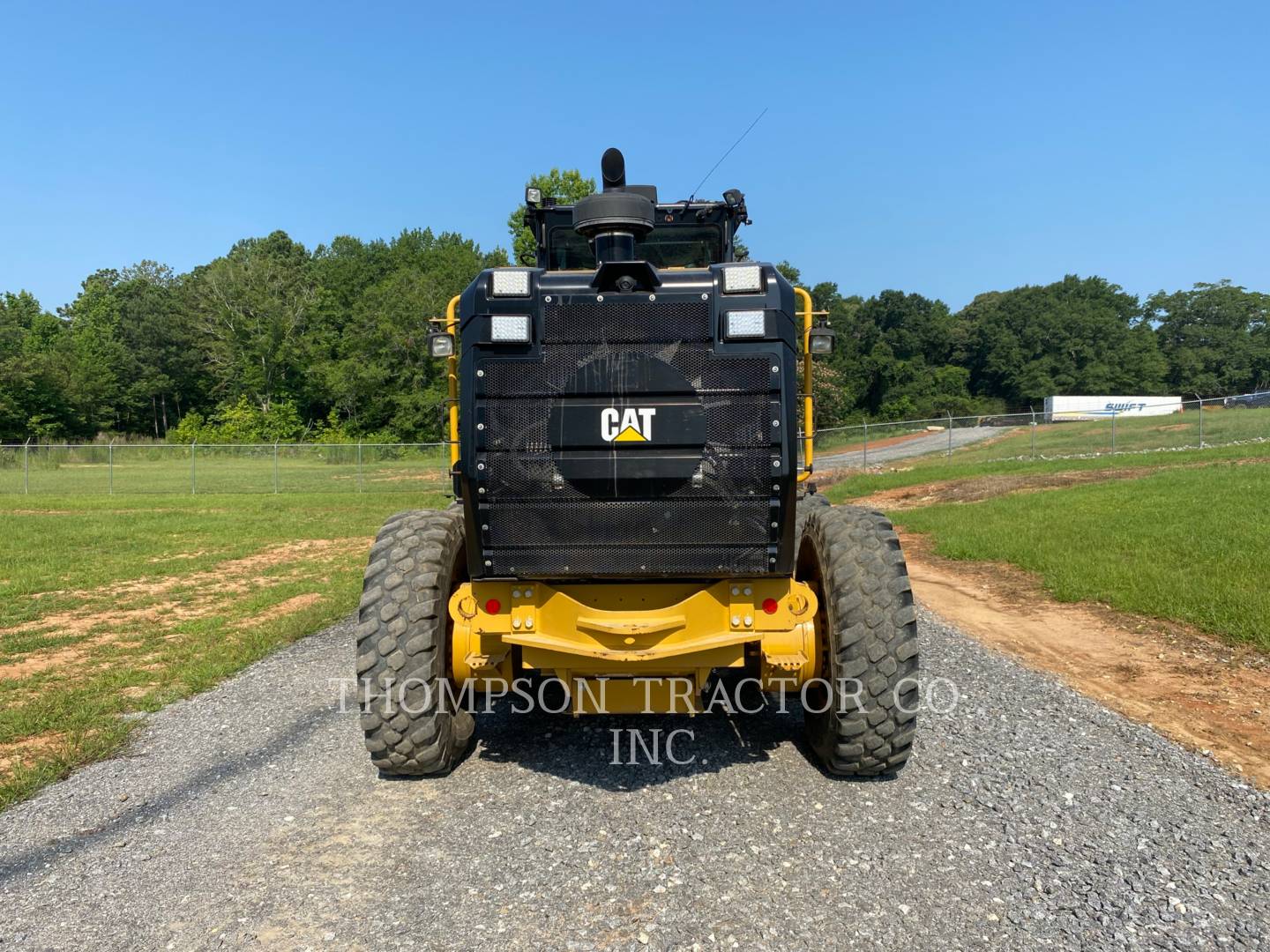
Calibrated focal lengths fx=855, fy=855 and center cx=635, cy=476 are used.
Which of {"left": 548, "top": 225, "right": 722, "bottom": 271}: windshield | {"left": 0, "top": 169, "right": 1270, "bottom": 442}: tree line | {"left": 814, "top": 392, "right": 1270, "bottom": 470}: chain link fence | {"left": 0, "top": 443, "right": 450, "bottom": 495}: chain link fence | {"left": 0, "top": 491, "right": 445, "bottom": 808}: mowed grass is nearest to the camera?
{"left": 0, "top": 491, "right": 445, "bottom": 808}: mowed grass

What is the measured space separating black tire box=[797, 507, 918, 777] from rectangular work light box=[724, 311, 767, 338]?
126 cm

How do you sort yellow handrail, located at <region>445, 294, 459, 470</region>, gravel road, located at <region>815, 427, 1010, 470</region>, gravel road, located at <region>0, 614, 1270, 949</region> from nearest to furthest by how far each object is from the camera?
gravel road, located at <region>0, 614, 1270, 949</region>, yellow handrail, located at <region>445, 294, 459, 470</region>, gravel road, located at <region>815, 427, 1010, 470</region>

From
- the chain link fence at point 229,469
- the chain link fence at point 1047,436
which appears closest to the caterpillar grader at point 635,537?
the chain link fence at point 229,469

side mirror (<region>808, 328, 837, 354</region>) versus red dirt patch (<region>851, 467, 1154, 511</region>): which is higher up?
side mirror (<region>808, 328, 837, 354</region>)

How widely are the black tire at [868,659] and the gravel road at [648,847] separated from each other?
0.72 ft

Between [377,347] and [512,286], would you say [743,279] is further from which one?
[377,347]

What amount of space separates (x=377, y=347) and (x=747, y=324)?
182ft

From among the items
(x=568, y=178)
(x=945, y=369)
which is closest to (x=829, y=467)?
(x=568, y=178)

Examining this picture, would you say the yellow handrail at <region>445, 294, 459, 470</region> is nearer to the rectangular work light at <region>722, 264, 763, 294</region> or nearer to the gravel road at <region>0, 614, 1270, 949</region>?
the rectangular work light at <region>722, 264, 763, 294</region>

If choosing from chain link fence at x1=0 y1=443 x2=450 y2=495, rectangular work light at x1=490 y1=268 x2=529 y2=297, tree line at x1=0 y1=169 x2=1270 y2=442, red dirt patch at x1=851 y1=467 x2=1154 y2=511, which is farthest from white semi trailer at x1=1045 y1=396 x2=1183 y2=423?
rectangular work light at x1=490 y1=268 x2=529 y2=297

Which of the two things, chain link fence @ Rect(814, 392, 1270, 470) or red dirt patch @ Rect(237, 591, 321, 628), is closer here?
red dirt patch @ Rect(237, 591, 321, 628)

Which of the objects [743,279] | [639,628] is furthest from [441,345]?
[639,628]

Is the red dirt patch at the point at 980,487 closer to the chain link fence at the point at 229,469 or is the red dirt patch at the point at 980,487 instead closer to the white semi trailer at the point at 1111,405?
the chain link fence at the point at 229,469

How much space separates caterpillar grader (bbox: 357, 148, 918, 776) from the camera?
12.4 ft
